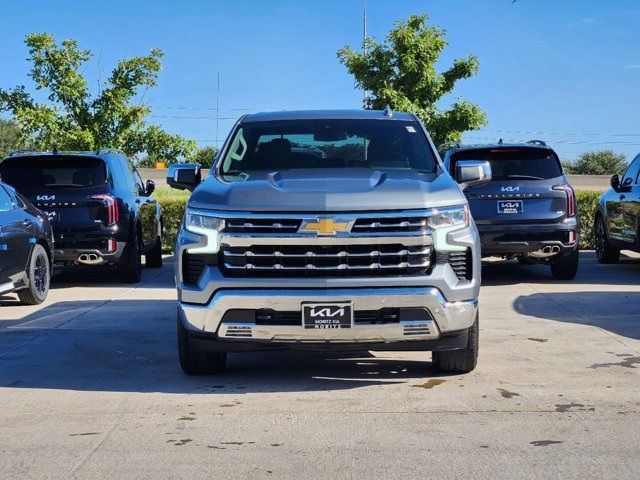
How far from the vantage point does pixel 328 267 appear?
6.45 meters

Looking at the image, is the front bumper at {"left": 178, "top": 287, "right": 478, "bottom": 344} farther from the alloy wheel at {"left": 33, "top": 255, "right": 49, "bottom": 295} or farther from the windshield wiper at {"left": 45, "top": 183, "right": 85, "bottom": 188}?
the windshield wiper at {"left": 45, "top": 183, "right": 85, "bottom": 188}

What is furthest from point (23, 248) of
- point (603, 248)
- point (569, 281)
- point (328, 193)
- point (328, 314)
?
point (603, 248)

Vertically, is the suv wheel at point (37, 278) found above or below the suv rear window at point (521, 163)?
below

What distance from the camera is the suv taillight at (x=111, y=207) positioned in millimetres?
13000

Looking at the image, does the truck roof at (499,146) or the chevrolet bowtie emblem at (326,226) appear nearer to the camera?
the chevrolet bowtie emblem at (326,226)

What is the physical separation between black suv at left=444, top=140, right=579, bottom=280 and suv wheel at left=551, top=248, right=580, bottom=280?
329mm

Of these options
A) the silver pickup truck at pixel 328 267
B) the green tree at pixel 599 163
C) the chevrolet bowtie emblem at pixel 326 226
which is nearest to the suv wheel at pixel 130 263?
the silver pickup truck at pixel 328 267

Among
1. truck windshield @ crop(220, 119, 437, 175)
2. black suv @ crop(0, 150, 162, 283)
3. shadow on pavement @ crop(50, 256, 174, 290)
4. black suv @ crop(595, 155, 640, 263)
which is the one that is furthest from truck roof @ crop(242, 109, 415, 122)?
black suv @ crop(595, 155, 640, 263)

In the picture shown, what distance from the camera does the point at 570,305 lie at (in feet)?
35.7

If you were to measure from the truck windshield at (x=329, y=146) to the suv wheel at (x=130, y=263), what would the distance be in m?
5.66

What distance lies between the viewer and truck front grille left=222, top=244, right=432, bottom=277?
21.2 feet

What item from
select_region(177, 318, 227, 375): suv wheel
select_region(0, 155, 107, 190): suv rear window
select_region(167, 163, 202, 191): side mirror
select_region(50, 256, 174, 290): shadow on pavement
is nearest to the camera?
select_region(177, 318, 227, 375): suv wheel

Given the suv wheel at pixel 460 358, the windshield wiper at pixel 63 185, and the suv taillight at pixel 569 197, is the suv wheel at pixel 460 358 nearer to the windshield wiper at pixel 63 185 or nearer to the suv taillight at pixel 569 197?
the suv taillight at pixel 569 197

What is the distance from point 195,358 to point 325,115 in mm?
2459
